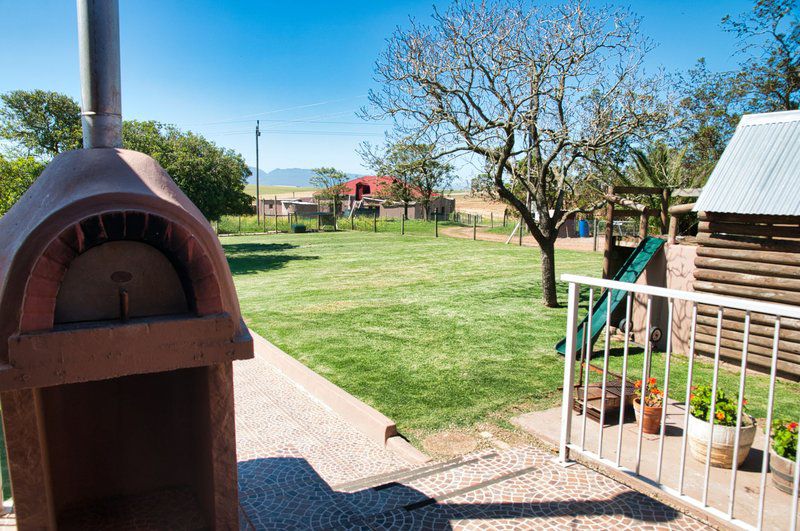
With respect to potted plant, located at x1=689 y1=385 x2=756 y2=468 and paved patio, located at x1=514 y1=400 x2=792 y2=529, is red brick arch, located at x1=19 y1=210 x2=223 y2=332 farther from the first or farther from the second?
potted plant, located at x1=689 y1=385 x2=756 y2=468

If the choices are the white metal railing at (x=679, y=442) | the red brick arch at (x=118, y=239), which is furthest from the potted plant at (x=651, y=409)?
the red brick arch at (x=118, y=239)

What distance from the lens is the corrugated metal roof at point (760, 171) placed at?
6.57 metres

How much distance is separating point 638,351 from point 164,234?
729cm

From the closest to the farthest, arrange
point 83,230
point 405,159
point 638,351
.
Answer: point 83,230, point 638,351, point 405,159

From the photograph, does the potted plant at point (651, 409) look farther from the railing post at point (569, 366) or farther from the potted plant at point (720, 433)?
the railing post at point (569, 366)

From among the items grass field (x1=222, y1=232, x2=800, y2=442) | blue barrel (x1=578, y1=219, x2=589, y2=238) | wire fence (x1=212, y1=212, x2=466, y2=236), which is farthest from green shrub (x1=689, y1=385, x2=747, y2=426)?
blue barrel (x1=578, y1=219, x2=589, y2=238)

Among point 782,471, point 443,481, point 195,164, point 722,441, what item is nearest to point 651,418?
point 722,441

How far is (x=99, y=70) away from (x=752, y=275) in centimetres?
764

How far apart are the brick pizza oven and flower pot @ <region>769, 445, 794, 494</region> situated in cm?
343

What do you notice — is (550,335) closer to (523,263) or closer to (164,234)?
(164,234)

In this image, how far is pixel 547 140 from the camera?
9578 mm

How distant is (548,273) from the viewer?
10.4 m

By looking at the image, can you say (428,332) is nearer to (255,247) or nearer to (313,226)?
(255,247)

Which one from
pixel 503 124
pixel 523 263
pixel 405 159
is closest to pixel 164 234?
pixel 503 124
